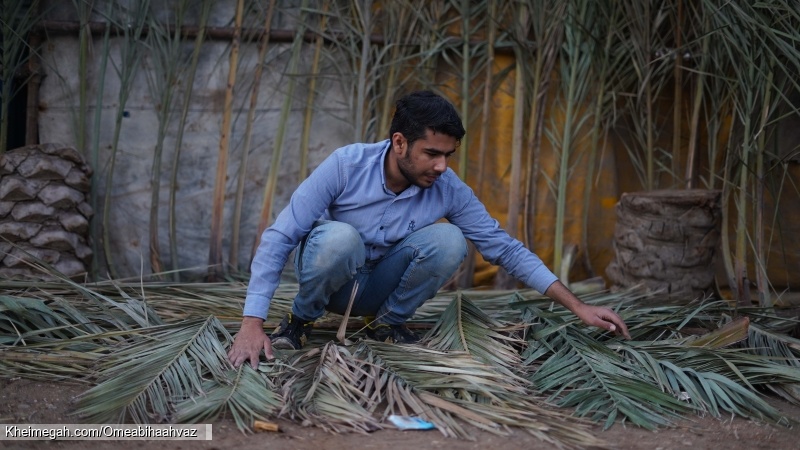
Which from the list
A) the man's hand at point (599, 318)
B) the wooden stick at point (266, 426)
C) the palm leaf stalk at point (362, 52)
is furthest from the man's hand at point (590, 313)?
the palm leaf stalk at point (362, 52)

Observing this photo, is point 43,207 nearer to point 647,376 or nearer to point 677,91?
point 647,376

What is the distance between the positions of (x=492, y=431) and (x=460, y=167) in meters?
2.47

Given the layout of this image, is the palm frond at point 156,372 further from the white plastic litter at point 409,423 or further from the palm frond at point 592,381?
the palm frond at point 592,381

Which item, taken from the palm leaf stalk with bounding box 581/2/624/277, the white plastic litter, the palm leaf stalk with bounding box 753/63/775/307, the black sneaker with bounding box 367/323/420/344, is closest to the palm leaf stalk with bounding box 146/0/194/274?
the black sneaker with bounding box 367/323/420/344

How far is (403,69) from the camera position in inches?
184

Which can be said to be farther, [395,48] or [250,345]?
[395,48]

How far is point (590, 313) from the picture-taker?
9.04 feet

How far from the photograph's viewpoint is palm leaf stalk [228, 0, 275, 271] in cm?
453

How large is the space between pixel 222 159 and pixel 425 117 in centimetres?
212

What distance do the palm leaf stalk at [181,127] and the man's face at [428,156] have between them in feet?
6.73

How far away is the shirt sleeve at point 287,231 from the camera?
264cm

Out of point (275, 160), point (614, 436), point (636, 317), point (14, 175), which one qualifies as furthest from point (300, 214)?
point (14, 175)

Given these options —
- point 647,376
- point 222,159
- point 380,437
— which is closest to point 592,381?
point 647,376

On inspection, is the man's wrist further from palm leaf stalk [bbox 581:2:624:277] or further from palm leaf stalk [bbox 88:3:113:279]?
palm leaf stalk [bbox 581:2:624:277]
